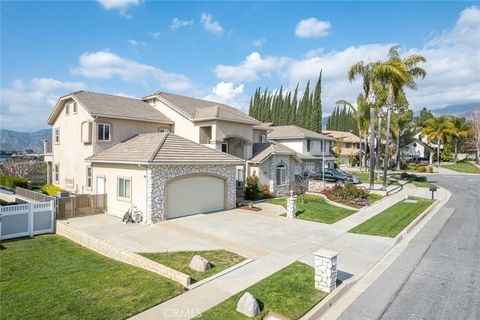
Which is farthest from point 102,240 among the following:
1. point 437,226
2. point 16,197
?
point 437,226

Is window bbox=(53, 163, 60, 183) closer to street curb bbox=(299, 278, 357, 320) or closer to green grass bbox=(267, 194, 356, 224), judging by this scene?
green grass bbox=(267, 194, 356, 224)

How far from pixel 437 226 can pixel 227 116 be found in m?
15.5

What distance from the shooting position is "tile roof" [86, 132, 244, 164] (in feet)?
54.5

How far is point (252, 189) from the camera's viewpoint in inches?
957

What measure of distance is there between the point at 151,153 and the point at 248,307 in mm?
11349

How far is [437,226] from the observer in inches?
667

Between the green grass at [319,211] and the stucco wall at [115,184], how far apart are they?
29.7ft

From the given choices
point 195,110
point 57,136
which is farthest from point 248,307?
point 57,136

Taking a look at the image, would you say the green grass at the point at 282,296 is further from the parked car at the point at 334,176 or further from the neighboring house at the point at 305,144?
the parked car at the point at 334,176

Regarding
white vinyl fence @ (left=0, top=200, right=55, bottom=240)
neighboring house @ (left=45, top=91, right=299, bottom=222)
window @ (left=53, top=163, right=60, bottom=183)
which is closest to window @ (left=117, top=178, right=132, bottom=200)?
neighboring house @ (left=45, top=91, right=299, bottom=222)

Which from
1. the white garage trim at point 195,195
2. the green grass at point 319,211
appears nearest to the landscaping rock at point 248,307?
the white garage trim at point 195,195

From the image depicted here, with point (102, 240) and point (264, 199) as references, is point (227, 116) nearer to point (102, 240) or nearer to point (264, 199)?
point (264, 199)

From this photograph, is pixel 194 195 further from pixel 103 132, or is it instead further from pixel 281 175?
pixel 281 175

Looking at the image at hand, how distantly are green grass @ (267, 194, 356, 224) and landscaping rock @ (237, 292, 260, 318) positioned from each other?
11.0 m
